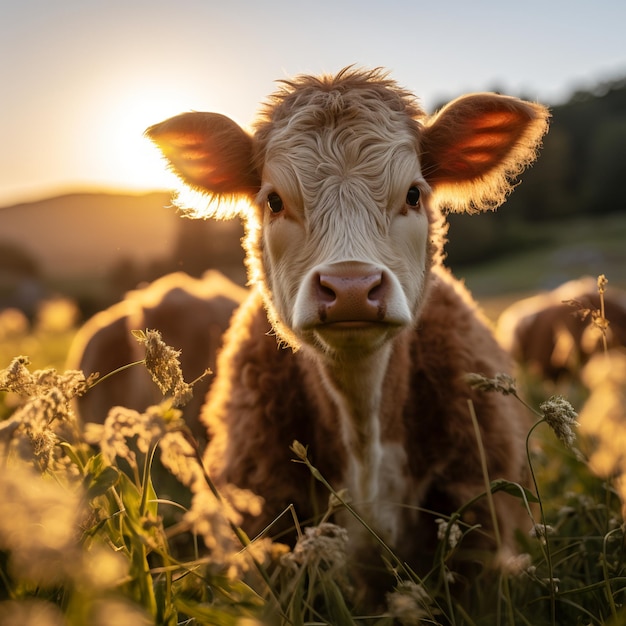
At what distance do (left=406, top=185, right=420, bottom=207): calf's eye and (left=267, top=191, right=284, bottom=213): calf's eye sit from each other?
1.87ft

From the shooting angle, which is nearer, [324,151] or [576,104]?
[324,151]

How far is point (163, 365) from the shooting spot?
1767 millimetres

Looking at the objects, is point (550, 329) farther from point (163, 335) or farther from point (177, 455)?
point (177, 455)

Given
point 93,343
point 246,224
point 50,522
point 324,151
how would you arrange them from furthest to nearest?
point 93,343 → point 246,224 → point 324,151 → point 50,522

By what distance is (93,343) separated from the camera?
5.71 meters

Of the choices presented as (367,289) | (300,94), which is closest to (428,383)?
(367,289)

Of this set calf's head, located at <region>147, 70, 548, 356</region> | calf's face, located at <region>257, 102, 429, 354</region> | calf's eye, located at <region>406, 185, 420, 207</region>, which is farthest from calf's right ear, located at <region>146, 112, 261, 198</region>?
calf's eye, located at <region>406, 185, 420, 207</region>

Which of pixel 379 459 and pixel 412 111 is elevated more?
pixel 412 111

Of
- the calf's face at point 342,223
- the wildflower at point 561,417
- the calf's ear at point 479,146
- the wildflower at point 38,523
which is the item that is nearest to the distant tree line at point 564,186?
the calf's ear at point 479,146

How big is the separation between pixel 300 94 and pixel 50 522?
2706 millimetres

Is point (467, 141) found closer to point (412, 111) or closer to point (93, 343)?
point (412, 111)

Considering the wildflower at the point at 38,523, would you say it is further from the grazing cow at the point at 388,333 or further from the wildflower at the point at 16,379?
the grazing cow at the point at 388,333

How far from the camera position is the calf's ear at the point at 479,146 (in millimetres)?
3324

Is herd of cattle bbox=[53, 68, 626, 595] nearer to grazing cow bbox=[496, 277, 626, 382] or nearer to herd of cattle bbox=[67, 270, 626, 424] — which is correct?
herd of cattle bbox=[67, 270, 626, 424]
